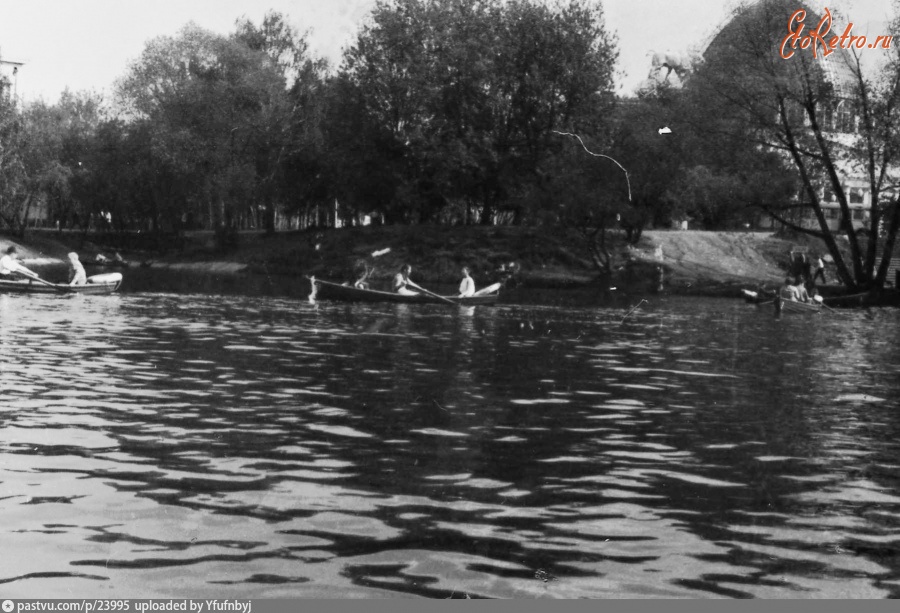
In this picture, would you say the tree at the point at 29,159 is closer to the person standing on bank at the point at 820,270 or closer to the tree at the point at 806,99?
the tree at the point at 806,99

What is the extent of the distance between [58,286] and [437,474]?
118 ft

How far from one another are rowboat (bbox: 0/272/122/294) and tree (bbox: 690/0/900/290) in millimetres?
27338

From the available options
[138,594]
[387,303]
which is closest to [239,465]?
[138,594]

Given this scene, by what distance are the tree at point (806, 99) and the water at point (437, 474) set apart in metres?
29.9

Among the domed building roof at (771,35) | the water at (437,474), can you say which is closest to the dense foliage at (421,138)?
the domed building roof at (771,35)

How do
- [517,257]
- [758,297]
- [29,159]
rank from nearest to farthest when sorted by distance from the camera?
[758,297] < [517,257] < [29,159]

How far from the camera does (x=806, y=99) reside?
5319 cm

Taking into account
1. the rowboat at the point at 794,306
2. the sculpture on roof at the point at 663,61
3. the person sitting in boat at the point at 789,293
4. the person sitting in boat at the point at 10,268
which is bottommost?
the rowboat at the point at 794,306

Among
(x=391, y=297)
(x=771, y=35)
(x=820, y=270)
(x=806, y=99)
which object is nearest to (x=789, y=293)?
(x=806, y=99)

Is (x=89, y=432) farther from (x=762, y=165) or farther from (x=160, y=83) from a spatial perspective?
(x=160, y=83)

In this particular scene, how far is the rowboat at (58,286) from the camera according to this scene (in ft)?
145

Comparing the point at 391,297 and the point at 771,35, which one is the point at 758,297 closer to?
the point at 771,35

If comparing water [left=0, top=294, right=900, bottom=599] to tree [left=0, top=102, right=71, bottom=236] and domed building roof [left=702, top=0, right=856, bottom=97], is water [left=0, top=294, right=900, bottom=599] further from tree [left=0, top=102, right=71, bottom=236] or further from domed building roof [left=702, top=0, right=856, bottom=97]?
tree [left=0, top=102, right=71, bottom=236]

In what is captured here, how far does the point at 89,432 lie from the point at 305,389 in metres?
5.21
